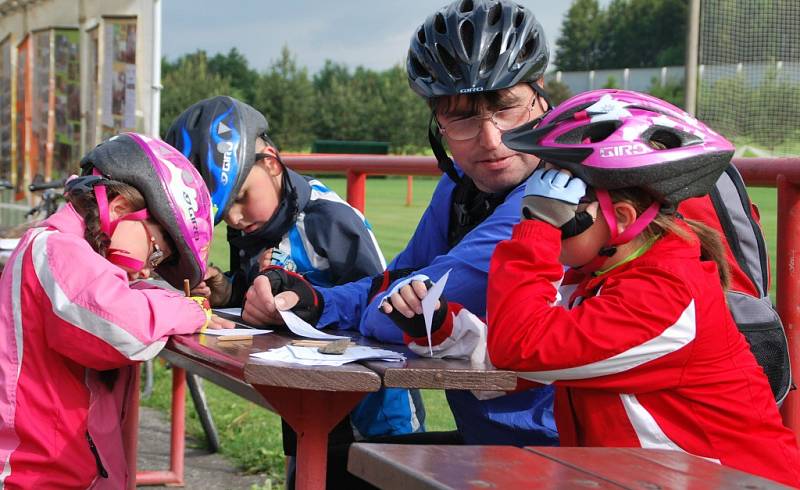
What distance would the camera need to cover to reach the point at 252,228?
3.63 metres

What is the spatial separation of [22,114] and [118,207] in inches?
344

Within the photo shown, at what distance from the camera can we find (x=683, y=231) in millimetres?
2512

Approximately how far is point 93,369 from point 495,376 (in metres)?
1.28

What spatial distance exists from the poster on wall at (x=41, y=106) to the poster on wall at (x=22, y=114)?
0.24 m

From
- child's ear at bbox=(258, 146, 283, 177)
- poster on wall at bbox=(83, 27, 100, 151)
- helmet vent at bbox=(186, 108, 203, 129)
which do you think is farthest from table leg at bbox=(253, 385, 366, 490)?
poster on wall at bbox=(83, 27, 100, 151)

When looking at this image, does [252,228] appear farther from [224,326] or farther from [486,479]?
[486,479]

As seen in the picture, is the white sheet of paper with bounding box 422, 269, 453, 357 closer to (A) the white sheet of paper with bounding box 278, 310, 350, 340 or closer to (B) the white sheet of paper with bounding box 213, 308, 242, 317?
(A) the white sheet of paper with bounding box 278, 310, 350, 340

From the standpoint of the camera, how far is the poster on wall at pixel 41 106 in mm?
9914

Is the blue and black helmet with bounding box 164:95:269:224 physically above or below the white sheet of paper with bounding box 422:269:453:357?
above

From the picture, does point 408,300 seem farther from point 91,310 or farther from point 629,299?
point 91,310

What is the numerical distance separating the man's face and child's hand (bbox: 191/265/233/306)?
3.46 feet

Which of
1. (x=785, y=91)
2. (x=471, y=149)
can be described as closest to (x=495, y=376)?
(x=471, y=149)

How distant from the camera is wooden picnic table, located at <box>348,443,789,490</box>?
1.83 meters

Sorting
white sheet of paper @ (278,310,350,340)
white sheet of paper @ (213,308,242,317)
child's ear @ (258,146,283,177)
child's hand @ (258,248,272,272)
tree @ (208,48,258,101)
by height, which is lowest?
white sheet of paper @ (213,308,242,317)
